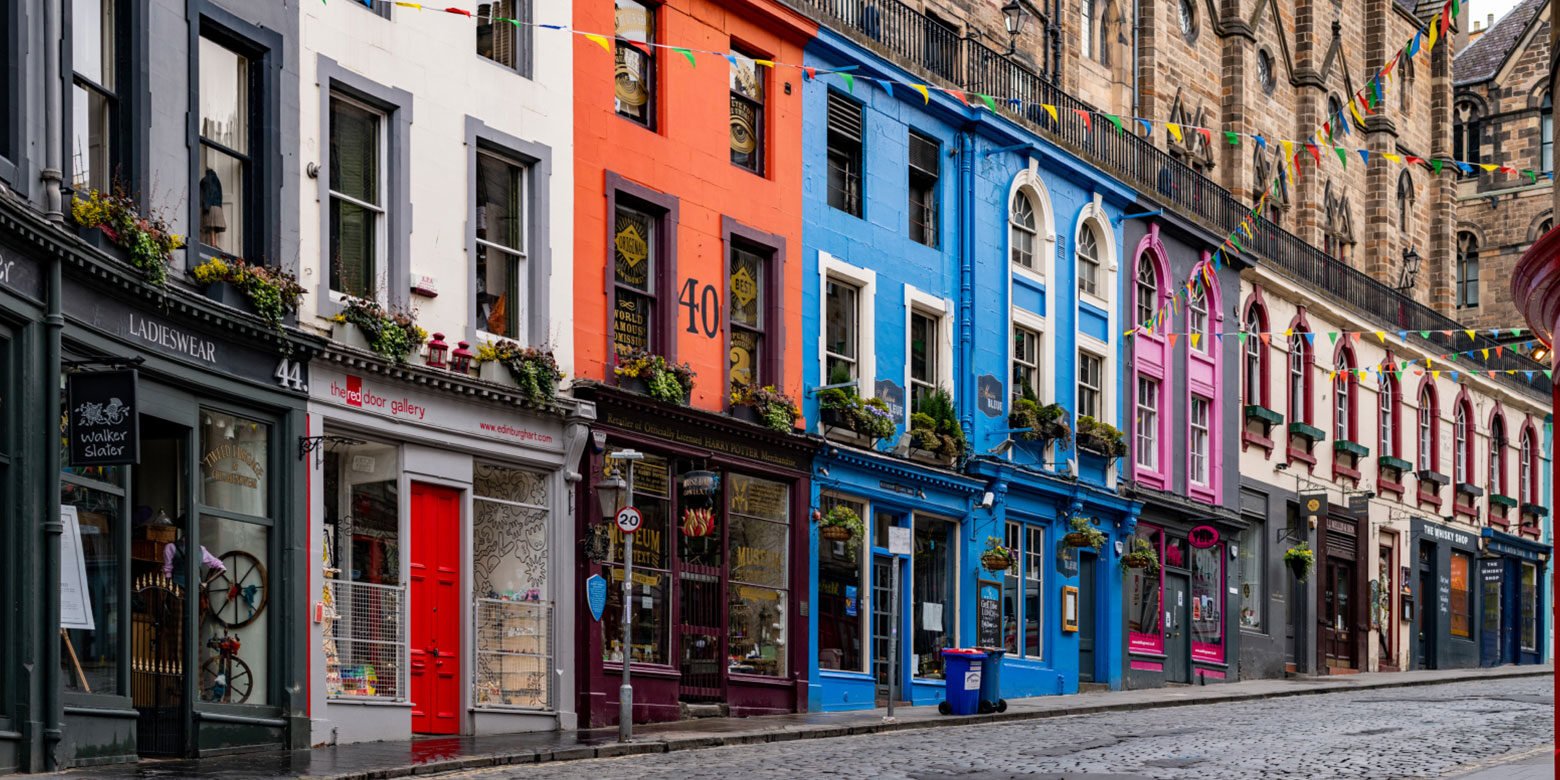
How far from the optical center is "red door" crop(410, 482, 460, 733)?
Answer: 2206 centimetres

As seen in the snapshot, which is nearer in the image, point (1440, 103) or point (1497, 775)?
point (1497, 775)

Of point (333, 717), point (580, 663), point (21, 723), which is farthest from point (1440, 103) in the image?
point (21, 723)

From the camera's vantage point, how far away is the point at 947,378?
105ft

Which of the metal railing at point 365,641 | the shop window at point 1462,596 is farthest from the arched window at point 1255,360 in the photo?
the metal railing at point 365,641

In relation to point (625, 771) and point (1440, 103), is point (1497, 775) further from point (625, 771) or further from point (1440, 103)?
point (1440, 103)

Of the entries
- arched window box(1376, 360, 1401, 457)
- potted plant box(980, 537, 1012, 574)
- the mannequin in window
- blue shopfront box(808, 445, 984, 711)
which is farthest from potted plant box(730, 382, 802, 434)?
arched window box(1376, 360, 1401, 457)

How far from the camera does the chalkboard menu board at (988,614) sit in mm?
32188

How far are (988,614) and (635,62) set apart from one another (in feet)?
35.3

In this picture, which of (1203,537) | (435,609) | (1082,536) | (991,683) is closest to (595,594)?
(435,609)

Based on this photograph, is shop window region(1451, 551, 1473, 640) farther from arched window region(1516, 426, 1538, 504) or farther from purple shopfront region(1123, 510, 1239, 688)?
purple shopfront region(1123, 510, 1239, 688)

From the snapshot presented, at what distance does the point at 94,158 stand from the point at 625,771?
21.6 ft

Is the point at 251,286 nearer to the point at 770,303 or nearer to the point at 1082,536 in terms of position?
the point at 770,303

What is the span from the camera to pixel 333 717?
2039 centimetres

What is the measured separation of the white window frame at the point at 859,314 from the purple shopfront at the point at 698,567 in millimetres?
1640
